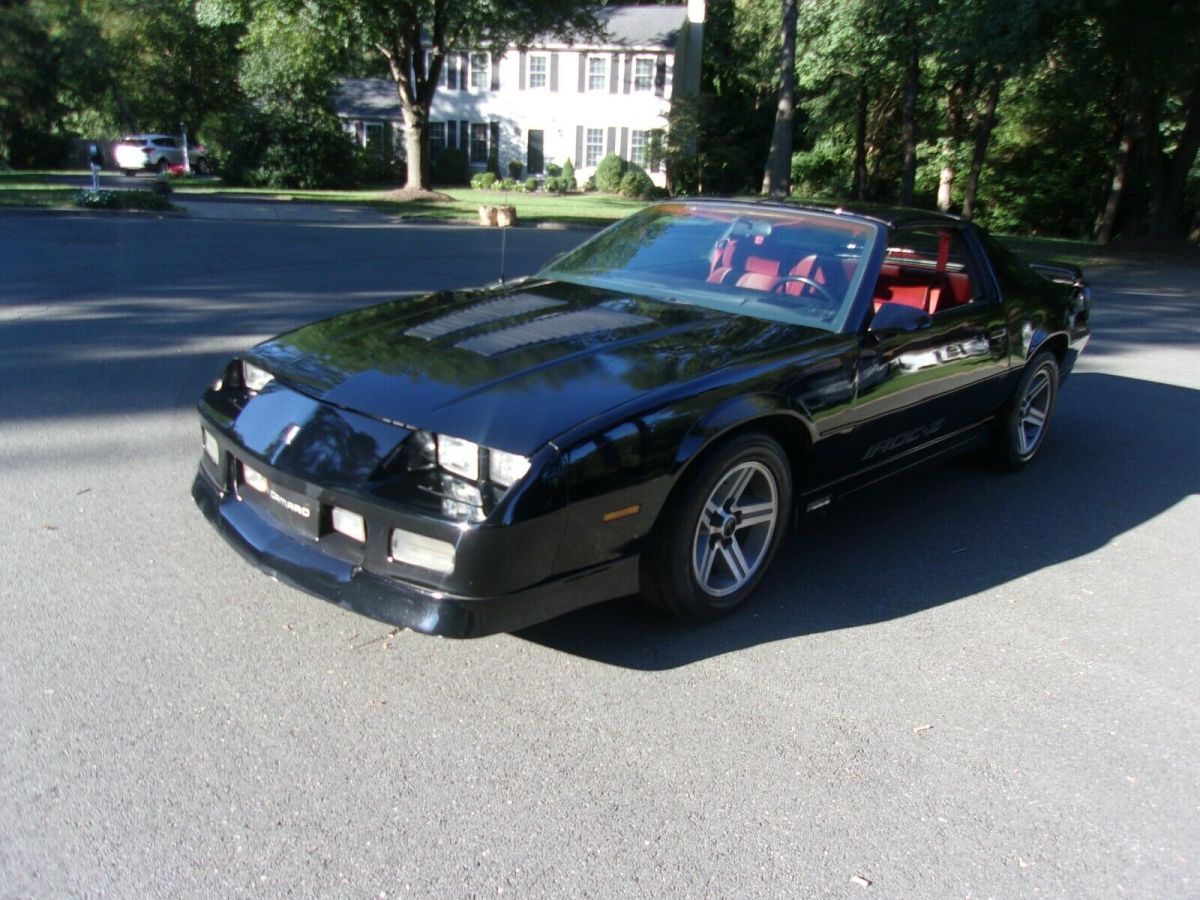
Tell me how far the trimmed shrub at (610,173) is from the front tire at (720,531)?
3886cm

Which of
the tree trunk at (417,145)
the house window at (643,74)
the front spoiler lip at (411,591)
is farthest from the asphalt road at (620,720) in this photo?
the house window at (643,74)

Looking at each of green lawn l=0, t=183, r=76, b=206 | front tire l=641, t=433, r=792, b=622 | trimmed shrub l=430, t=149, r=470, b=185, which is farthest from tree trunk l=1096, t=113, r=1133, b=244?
trimmed shrub l=430, t=149, r=470, b=185

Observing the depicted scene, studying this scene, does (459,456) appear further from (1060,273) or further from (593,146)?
(593,146)

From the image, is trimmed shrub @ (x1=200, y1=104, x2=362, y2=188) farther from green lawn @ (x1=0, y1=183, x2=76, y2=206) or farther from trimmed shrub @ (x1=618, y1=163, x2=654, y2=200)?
trimmed shrub @ (x1=618, y1=163, x2=654, y2=200)

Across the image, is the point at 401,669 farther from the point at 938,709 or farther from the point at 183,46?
the point at 183,46

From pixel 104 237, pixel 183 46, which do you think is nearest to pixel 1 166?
pixel 183 46

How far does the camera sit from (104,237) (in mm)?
15297

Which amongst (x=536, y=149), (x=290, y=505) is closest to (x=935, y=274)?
(x=290, y=505)

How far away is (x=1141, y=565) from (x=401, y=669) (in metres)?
3.50

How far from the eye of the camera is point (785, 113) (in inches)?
1040

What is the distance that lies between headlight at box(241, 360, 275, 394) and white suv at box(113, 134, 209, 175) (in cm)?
4016

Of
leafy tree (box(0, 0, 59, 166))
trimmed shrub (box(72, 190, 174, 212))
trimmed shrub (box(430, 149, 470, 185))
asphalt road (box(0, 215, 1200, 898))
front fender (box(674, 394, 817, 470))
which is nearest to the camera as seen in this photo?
asphalt road (box(0, 215, 1200, 898))

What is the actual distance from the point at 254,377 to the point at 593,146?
43.8 meters

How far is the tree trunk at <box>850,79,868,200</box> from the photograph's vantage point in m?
35.2
